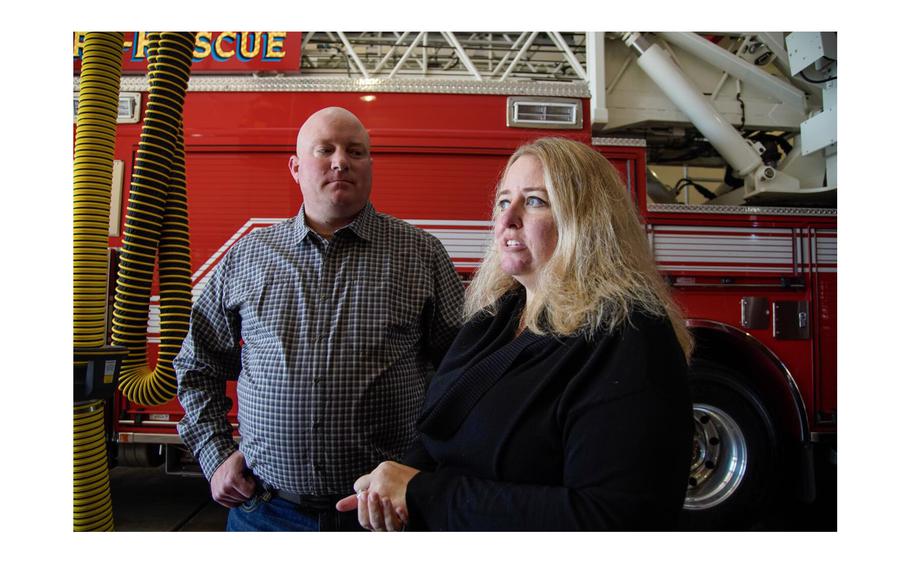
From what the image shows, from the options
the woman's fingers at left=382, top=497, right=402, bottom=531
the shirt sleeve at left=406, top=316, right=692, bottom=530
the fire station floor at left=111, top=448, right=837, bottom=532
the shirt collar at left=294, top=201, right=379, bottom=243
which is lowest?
the fire station floor at left=111, top=448, right=837, bottom=532

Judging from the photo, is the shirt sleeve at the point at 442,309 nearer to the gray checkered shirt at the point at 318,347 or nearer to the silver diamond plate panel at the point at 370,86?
the gray checkered shirt at the point at 318,347

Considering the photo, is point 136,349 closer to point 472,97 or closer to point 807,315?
point 472,97

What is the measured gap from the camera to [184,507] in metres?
3.16

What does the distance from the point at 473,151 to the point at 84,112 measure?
181 cm

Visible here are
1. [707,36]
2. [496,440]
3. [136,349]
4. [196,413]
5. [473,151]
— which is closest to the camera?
[496,440]

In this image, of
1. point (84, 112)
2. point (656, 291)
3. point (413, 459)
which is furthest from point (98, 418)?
point (656, 291)

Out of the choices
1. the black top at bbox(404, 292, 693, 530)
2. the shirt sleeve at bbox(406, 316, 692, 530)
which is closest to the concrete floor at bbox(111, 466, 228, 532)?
the black top at bbox(404, 292, 693, 530)

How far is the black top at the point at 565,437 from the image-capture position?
2.77 feet

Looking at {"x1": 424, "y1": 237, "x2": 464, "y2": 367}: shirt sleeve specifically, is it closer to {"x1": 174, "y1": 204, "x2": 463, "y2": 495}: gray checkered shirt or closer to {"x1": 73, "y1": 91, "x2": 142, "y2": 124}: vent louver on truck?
{"x1": 174, "y1": 204, "x2": 463, "y2": 495}: gray checkered shirt

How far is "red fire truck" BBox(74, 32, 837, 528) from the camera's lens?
289 centimetres

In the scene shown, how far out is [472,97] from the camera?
9.73 feet

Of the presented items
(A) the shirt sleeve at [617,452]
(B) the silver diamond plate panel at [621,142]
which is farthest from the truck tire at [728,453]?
(A) the shirt sleeve at [617,452]

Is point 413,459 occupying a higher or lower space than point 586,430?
lower

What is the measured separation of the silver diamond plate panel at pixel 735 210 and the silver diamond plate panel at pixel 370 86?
0.75 metres
